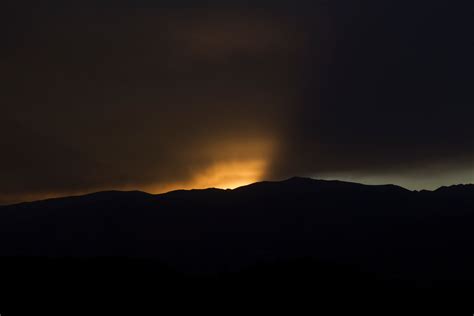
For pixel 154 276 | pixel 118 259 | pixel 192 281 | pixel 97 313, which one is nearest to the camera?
pixel 97 313

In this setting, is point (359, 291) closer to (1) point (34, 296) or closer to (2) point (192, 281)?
(2) point (192, 281)

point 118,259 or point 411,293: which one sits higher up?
point 118,259

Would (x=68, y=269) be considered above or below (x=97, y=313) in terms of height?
above

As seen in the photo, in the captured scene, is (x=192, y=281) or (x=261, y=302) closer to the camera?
(x=261, y=302)

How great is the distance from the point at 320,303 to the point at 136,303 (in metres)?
22.0

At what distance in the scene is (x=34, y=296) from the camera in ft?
215

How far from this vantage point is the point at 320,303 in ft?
240

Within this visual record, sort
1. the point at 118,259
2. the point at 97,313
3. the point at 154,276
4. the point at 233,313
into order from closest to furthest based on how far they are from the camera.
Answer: the point at 97,313 < the point at 233,313 < the point at 154,276 < the point at 118,259

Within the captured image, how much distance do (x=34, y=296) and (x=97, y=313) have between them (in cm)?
974

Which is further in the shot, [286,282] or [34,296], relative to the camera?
[286,282]

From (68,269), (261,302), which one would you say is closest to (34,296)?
(68,269)

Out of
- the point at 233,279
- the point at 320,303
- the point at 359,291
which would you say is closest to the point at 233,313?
the point at 320,303

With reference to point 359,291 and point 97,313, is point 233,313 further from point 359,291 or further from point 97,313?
point 359,291

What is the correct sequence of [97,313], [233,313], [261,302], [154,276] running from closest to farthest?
[97,313]
[233,313]
[261,302]
[154,276]
